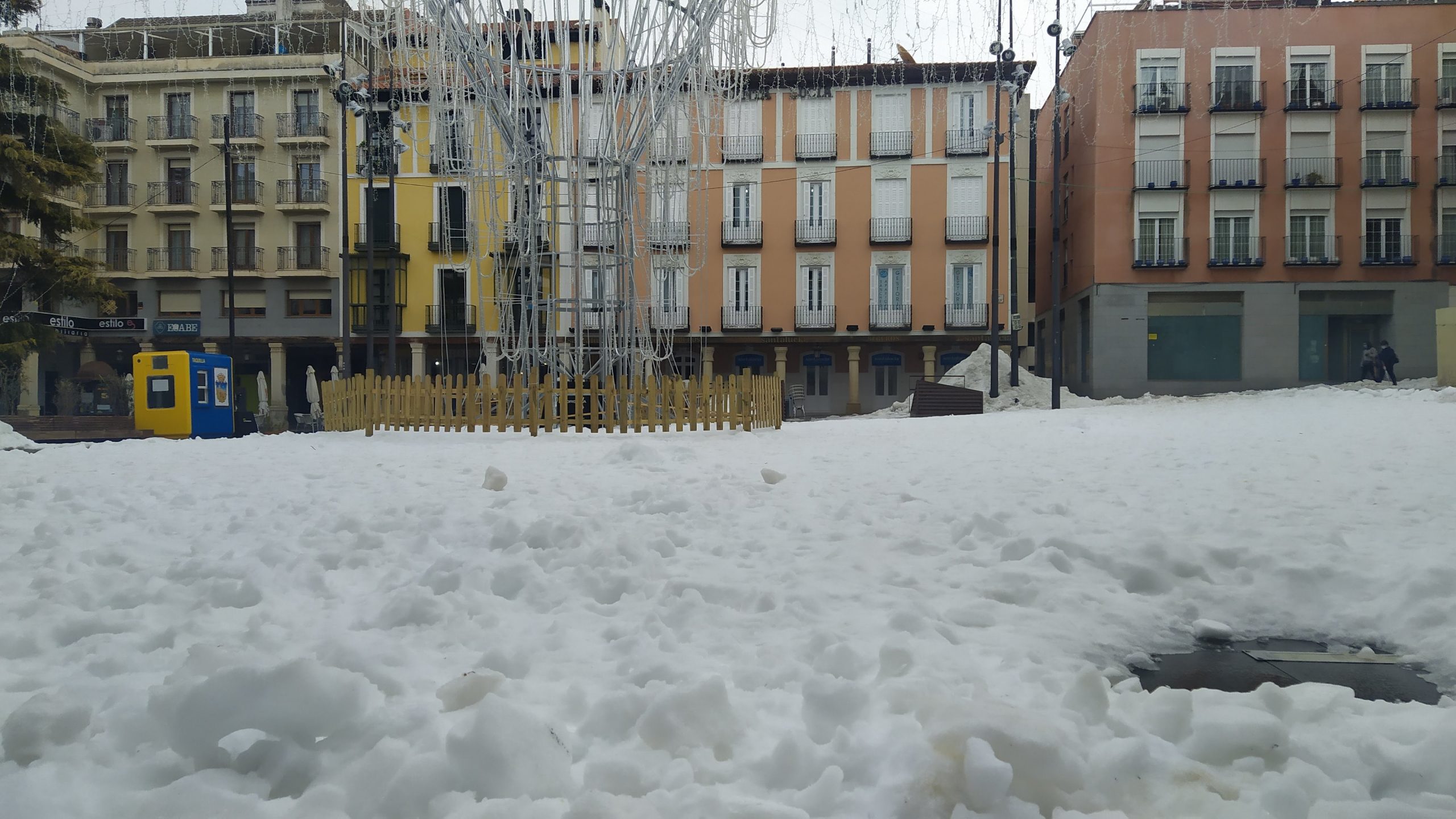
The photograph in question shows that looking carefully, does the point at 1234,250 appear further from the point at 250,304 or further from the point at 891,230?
the point at 250,304

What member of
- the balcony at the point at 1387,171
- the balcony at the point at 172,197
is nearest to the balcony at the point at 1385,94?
the balcony at the point at 1387,171

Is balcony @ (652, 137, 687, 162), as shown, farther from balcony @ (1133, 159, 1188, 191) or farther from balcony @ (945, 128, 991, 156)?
balcony @ (1133, 159, 1188, 191)

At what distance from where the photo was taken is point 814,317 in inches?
1296

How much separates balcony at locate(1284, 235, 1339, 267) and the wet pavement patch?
31.7m

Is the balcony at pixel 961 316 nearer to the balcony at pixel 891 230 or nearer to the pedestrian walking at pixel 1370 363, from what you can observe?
the balcony at pixel 891 230

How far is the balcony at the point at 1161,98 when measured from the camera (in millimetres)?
29406

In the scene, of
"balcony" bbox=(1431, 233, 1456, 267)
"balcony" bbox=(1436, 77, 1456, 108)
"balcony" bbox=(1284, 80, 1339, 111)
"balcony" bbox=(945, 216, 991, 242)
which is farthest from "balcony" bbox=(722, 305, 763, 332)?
"balcony" bbox=(1436, 77, 1456, 108)

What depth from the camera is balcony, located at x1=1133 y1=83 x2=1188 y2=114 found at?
2941 cm

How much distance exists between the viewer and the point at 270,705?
2225 millimetres

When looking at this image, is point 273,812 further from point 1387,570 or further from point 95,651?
point 1387,570

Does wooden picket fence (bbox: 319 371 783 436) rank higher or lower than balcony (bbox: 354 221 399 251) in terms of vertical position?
lower

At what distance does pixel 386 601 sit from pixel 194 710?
3.98 feet

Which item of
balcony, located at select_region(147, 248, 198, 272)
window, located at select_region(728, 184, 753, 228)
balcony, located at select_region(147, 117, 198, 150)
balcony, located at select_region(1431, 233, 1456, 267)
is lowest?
balcony, located at select_region(1431, 233, 1456, 267)

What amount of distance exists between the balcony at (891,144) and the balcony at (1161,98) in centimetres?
779
